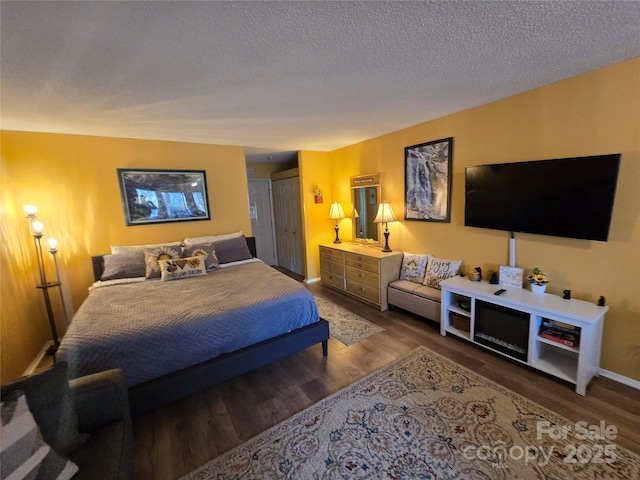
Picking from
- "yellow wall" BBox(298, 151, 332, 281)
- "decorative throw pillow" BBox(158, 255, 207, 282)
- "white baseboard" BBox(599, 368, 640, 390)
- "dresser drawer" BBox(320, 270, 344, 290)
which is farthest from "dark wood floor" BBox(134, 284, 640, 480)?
"yellow wall" BBox(298, 151, 332, 281)

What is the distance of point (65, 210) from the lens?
10.1 feet

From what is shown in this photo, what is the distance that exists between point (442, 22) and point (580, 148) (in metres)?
1.64

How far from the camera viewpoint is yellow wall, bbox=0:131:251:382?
2.51m

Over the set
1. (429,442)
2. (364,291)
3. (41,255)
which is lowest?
(429,442)

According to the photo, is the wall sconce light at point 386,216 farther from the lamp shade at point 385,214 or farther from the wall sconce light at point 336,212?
the wall sconce light at point 336,212

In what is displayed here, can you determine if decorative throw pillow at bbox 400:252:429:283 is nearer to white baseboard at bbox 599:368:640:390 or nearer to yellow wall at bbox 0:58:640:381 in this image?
yellow wall at bbox 0:58:640:381

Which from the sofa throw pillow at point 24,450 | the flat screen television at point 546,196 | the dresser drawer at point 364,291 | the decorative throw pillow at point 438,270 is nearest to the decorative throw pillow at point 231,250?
the dresser drawer at point 364,291

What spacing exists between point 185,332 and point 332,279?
266cm

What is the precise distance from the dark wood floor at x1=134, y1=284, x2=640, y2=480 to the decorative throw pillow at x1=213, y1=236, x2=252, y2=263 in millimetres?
1595

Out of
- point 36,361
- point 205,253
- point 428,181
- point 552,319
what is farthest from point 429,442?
point 36,361

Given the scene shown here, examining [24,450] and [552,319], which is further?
[552,319]

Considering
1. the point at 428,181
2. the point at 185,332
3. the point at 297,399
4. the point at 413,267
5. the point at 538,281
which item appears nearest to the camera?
the point at 185,332

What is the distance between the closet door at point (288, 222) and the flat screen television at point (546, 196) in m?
2.95

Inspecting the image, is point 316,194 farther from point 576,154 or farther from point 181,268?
point 576,154
